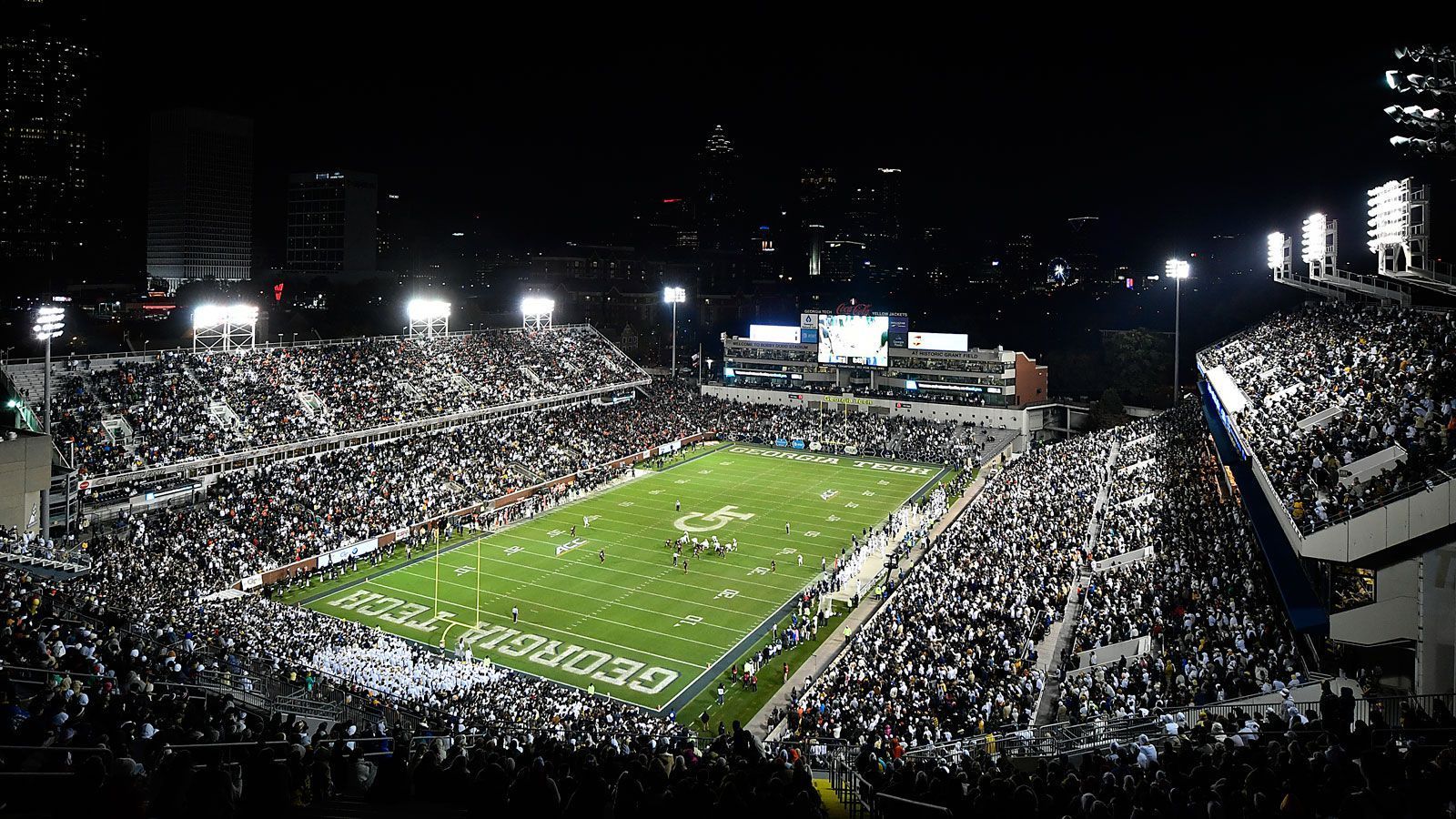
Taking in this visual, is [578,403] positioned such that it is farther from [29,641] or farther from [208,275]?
[208,275]

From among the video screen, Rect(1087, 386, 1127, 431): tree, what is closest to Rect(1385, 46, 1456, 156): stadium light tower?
Rect(1087, 386, 1127, 431): tree

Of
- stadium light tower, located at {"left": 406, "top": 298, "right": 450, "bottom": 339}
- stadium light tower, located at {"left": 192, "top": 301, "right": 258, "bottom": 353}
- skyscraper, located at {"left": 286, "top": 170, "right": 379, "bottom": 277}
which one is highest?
skyscraper, located at {"left": 286, "top": 170, "right": 379, "bottom": 277}

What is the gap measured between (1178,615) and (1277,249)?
40.4 meters

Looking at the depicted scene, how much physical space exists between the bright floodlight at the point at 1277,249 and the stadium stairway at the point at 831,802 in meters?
50.3

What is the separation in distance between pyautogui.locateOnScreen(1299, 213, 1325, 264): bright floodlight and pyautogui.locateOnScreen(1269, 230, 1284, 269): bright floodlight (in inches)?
398

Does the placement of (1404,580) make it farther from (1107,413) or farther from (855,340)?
(855,340)

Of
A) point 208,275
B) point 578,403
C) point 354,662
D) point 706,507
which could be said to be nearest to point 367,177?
point 208,275

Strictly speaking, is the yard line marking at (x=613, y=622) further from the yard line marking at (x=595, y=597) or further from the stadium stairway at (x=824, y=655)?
the stadium stairway at (x=824, y=655)

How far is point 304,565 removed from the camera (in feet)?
108

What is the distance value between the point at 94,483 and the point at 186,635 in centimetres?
1790

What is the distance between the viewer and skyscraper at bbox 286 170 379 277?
13925 cm

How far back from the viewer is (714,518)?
43.2 meters

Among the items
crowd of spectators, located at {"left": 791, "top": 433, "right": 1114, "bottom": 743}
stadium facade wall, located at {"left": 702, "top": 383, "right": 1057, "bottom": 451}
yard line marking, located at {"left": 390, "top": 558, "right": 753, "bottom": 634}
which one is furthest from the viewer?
stadium facade wall, located at {"left": 702, "top": 383, "right": 1057, "bottom": 451}

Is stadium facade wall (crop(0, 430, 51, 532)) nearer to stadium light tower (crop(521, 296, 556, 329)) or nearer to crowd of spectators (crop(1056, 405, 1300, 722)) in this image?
crowd of spectators (crop(1056, 405, 1300, 722))
